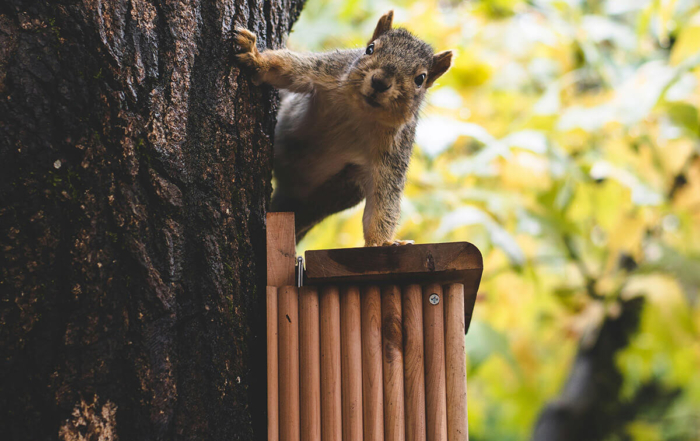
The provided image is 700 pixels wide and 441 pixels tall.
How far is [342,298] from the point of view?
4.85 ft

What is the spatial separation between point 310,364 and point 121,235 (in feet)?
1.70

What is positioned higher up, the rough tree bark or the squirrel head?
the squirrel head

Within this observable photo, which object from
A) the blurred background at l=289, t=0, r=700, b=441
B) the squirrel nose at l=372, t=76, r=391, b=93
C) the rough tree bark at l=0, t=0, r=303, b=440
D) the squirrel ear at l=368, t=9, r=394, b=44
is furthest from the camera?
the blurred background at l=289, t=0, r=700, b=441

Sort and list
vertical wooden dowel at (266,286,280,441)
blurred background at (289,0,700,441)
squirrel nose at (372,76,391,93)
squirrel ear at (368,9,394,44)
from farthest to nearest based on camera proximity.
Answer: blurred background at (289,0,700,441), squirrel ear at (368,9,394,44), squirrel nose at (372,76,391,93), vertical wooden dowel at (266,286,280,441)

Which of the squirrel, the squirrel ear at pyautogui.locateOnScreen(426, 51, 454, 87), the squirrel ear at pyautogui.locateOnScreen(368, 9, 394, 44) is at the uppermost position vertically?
the squirrel ear at pyautogui.locateOnScreen(368, 9, 394, 44)

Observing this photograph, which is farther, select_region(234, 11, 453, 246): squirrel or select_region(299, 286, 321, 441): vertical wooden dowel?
select_region(234, 11, 453, 246): squirrel

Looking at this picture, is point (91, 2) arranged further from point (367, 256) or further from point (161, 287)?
point (367, 256)

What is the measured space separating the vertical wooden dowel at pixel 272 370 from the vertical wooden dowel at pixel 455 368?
15.8 inches

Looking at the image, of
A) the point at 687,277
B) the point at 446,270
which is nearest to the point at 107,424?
the point at 446,270

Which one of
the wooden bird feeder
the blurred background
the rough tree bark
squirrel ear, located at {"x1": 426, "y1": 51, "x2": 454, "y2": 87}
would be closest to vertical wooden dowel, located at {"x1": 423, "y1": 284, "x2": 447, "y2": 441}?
the wooden bird feeder

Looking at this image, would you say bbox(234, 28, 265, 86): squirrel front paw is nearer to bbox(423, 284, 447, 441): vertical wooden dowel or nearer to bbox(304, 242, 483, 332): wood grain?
bbox(304, 242, 483, 332): wood grain

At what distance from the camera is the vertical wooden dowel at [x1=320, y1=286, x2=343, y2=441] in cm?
140

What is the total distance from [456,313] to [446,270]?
0.37 ft

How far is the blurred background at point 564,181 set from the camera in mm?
2623
